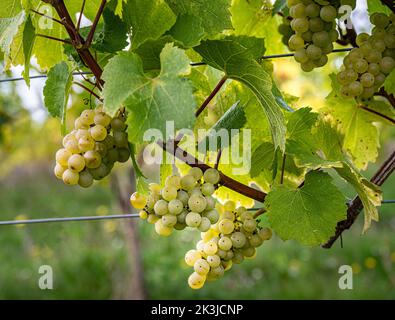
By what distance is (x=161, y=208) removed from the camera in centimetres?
72

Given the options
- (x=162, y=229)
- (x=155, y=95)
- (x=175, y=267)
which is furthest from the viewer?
(x=175, y=267)

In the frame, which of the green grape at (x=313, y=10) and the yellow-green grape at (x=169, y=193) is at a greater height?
the green grape at (x=313, y=10)

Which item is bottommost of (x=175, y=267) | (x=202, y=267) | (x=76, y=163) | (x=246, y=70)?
(x=202, y=267)

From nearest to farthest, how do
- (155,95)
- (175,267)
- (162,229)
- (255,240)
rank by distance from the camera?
(155,95) < (162,229) < (255,240) < (175,267)

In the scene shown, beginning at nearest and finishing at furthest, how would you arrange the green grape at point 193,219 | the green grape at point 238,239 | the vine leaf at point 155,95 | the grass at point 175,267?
1. the vine leaf at point 155,95
2. the green grape at point 193,219
3. the green grape at point 238,239
4. the grass at point 175,267

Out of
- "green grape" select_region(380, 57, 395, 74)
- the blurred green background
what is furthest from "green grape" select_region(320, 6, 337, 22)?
the blurred green background

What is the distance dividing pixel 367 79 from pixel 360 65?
2cm

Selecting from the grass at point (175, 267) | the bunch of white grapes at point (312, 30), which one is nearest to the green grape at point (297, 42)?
the bunch of white grapes at point (312, 30)

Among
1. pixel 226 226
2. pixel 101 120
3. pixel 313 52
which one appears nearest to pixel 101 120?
pixel 101 120

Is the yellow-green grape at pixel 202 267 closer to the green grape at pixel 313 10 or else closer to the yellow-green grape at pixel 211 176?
the yellow-green grape at pixel 211 176

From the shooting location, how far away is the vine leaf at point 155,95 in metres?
0.61

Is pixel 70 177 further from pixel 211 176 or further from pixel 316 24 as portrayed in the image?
pixel 316 24

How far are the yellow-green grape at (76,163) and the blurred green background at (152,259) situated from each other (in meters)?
1.47
